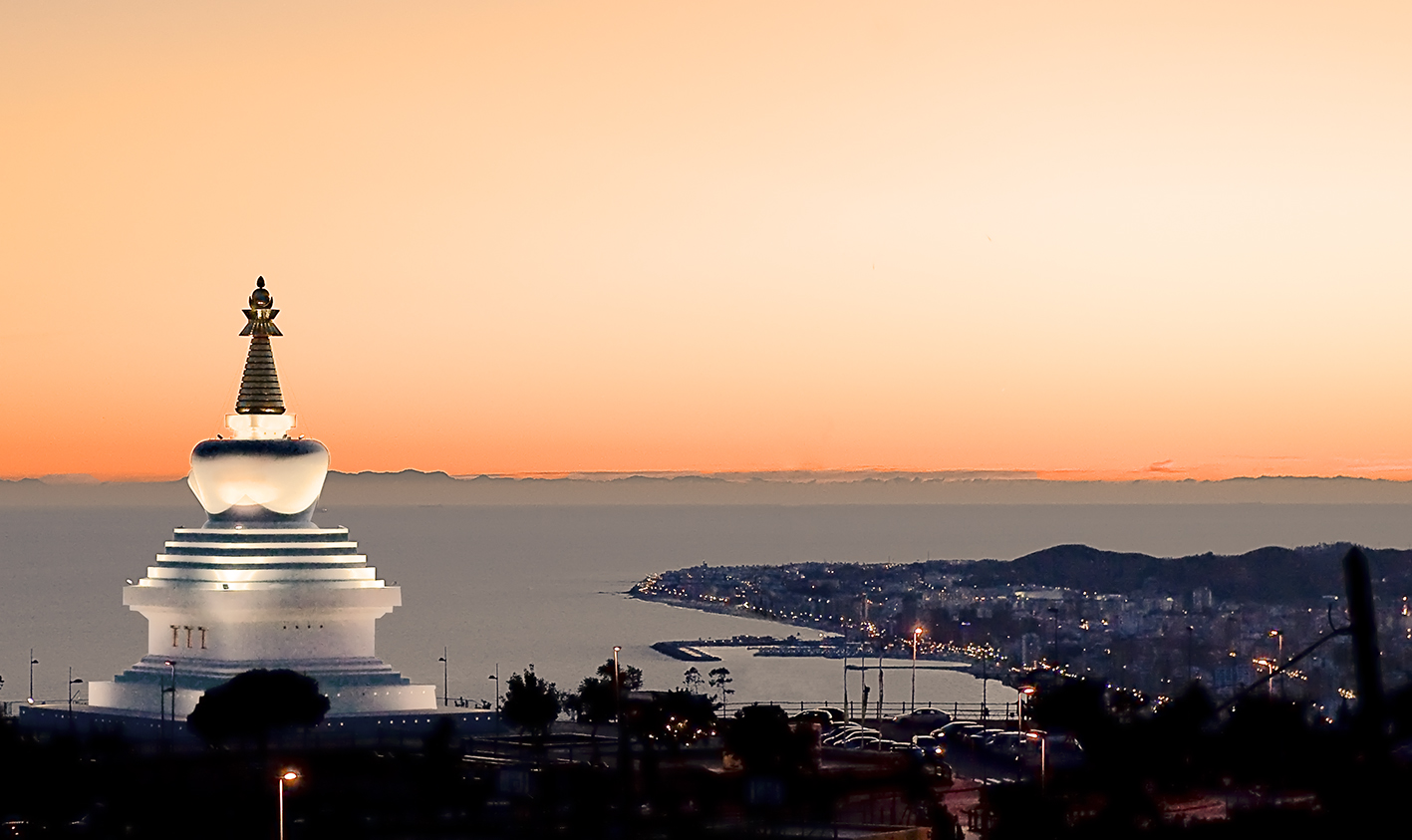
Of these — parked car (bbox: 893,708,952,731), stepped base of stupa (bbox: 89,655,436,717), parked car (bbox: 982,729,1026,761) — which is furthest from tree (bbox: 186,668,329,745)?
parked car (bbox: 893,708,952,731)

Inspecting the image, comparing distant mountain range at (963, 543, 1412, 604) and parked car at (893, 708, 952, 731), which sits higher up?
distant mountain range at (963, 543, 1412, 604)

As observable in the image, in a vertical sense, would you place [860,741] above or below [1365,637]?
below

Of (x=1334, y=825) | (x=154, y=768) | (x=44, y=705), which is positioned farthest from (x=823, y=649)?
(x=1334, y=825)

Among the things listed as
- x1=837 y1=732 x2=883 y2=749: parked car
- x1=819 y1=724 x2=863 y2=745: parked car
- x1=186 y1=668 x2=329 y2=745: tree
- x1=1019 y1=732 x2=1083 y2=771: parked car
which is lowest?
x1=1019 y1=732 x2=1083 y2=771: parked car

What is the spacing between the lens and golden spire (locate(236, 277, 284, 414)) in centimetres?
4800

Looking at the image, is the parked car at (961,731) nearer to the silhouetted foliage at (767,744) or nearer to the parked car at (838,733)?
the parked car at (838,733)

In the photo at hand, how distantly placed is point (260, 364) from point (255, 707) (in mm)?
8761

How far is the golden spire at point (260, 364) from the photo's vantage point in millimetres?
48000

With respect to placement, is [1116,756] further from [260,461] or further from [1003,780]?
[260,461]

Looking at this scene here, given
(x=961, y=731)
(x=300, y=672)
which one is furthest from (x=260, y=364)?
(x=961, y=731)

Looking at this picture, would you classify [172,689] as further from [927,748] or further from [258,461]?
[927,748]

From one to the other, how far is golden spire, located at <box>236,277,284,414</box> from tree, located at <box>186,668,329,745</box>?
6.84 meters

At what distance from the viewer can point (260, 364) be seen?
48.2 metres

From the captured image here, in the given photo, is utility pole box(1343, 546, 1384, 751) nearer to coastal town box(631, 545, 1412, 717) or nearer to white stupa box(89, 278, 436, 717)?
white stupa box(89, 278, 436, 717)
